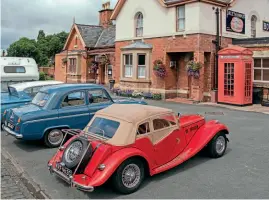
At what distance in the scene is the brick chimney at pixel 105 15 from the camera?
1253 inches

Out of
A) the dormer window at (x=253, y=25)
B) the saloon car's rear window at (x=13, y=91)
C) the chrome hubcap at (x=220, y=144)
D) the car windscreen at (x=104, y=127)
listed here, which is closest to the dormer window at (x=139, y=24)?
the dormer window at (x=253, y=25)

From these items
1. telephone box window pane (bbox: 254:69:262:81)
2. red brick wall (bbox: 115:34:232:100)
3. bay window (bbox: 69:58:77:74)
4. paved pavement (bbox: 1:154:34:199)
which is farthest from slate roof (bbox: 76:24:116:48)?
paved pavement (bbox: 1:154:34:199)

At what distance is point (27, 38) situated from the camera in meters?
58.4

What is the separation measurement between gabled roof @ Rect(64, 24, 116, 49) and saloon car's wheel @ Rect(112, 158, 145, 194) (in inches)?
892

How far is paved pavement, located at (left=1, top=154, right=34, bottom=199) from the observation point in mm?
5452

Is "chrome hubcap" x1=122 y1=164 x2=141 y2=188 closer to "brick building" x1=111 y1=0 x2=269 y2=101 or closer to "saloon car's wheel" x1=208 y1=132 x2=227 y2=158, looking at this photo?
"saloon car's wheel" x1=208 y1=132 x2=227 y2=158

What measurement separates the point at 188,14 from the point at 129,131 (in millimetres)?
13970

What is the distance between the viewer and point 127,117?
5.78 m

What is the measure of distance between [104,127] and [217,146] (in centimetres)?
294

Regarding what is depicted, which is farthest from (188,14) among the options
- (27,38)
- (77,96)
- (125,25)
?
(27,38)

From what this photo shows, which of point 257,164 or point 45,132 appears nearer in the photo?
point 257,164

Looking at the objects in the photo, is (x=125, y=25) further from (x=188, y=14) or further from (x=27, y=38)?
(x=27, y=38)

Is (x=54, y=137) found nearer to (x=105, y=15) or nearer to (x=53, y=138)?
(x=53, y=138)

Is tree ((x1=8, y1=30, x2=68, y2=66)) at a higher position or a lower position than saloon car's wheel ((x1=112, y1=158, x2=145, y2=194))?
higher
